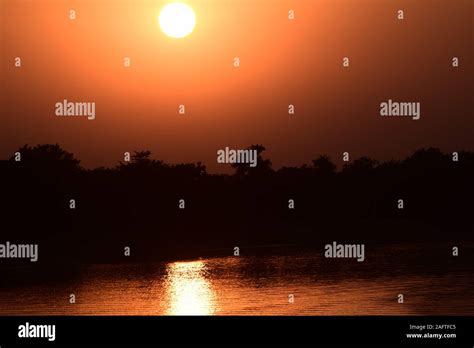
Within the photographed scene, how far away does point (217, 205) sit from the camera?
50.2 meters

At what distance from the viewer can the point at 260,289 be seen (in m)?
19.9

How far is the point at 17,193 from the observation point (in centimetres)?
4294

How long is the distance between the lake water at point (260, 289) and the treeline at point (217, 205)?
18.3 feet

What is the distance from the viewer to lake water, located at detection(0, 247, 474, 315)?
17.0 meters

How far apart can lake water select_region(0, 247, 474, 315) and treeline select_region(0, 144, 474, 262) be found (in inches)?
220

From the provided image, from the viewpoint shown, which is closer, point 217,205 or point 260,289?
point 260,289

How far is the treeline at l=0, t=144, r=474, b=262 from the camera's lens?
36875mm

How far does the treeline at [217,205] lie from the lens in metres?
36.9

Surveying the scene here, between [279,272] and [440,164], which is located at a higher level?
[440,164]

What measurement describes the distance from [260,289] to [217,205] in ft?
99.8

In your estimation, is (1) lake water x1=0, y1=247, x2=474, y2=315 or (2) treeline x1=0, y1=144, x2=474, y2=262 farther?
(2) treeline x1=0, y1=144, x2=474, y2=262
